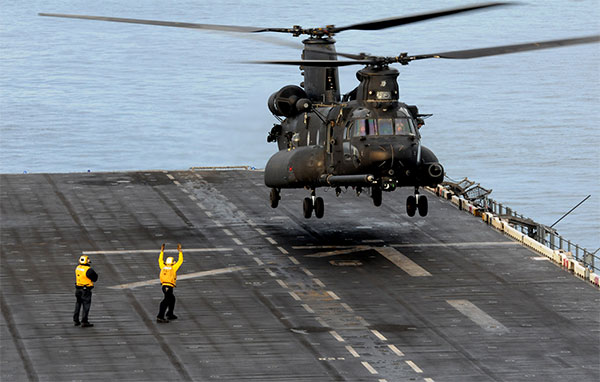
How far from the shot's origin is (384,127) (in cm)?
4244

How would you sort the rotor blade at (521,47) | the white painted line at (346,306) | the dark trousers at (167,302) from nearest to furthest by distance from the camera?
the rotor blade at (521,47)
the dark trousers at (167,302)
the white painted line at (346,306)

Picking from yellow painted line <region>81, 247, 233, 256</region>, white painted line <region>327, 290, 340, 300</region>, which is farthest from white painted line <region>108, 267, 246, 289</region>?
white painted line <region>327, 290, 340, 300</region>

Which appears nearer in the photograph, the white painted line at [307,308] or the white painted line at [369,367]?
the white painted line at [369,367]

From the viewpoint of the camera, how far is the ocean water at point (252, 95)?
9494 cm

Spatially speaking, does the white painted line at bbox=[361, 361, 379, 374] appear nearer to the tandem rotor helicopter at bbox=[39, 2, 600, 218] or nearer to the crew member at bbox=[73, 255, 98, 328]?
the crew member at bbox=[73, 255, 98, 328]

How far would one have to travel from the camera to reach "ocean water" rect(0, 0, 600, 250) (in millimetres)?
94938

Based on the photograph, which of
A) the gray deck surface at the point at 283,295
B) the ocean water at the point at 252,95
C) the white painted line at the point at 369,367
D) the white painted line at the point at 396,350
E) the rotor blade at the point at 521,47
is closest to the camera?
the white painted line at the point at 369,367

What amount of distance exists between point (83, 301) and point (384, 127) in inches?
483

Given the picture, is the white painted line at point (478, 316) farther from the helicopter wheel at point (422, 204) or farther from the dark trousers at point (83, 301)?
the dark trousers at point (83, 301)

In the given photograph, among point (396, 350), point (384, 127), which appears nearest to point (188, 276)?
point (384, 127)

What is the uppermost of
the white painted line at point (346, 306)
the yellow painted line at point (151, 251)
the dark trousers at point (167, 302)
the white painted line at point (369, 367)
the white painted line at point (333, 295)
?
the dark trousers at point (167, 302)

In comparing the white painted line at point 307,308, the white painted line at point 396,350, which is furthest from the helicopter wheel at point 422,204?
the white painted line at point 396,350

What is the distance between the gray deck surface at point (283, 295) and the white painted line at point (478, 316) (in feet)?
0.20

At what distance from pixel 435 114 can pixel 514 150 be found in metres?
10.3
